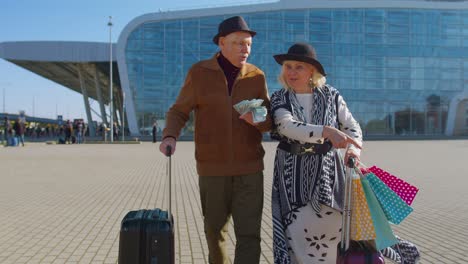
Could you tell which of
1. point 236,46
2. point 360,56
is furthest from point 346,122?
point 360,56

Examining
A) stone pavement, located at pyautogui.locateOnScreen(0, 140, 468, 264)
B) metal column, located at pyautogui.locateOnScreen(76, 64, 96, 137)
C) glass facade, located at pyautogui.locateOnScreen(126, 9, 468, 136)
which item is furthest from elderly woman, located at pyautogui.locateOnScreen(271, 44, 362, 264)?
metal column, located at pyautogui.locateOnScreen(76, 64, 96, 137)

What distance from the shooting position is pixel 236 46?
3180 mm

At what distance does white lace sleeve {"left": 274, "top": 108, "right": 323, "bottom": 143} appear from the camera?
2.80 m

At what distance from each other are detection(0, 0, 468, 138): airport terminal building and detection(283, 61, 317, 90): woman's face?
125 feet

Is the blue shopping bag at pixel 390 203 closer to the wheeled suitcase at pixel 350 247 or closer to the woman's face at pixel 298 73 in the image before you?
the wheeled suitcase at pixel 350 247

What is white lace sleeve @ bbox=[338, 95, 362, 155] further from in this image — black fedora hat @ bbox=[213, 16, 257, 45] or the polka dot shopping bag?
black fedora hat @ bbox=[213, 16, 257, 45]

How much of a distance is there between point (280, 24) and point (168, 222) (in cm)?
4215

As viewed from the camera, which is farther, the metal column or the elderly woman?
the metal column

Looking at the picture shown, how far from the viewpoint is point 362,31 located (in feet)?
148

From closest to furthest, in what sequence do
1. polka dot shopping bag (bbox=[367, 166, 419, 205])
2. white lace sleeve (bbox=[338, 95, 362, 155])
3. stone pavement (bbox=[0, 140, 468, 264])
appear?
1. polka dot shopping bag (bbox=[367, 166, 419, 205])
2. white lace sleeve (bbox=[338, 95, 362, 155])
3. stone pavement (bbox=[0, 140, 468, 264])

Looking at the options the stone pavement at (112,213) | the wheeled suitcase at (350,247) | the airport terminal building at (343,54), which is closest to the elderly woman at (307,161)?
the wheeled suitcase at (350,247)

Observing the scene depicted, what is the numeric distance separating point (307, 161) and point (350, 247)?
582mm

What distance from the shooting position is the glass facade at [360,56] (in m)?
42.1

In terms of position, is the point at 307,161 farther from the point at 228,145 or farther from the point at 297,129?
the point at 228,145
